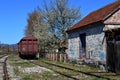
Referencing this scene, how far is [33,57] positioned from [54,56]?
8237 millimetres

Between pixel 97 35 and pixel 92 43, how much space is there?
5.11 feet

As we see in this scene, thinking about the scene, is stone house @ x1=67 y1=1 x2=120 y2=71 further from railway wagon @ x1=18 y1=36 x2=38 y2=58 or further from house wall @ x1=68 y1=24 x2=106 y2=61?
railway wagon @ x1=18 y1=36 x2=38 y2=58

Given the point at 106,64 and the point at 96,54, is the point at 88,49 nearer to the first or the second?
the point at 96,54

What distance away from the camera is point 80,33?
3156 cm

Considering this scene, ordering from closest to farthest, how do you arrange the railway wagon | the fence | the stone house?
the stone house < the fence < the railway wagon

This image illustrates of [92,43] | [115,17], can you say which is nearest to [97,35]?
[92,43]

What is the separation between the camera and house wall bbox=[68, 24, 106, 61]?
25039 mm

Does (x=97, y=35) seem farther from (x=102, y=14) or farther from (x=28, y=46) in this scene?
(x=28, y=46)

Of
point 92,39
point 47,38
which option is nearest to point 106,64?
point 92,39

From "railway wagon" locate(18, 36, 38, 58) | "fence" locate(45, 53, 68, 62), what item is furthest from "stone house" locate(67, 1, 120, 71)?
"railway wagon" locate(18, 36, 38, 58)

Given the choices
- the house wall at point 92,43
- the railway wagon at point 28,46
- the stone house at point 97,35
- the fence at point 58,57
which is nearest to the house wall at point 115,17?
the stone house at point 97,35

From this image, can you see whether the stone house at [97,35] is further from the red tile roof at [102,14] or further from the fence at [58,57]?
the fence at [58,57]

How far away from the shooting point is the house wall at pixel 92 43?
25.0 m

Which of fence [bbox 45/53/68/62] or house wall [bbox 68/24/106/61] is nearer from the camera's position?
house wall [bbox 68/24/106/61]
